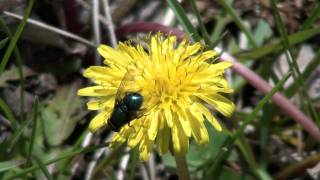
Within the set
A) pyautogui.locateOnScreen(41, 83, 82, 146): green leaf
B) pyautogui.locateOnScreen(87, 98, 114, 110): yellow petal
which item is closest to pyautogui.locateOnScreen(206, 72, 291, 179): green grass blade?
pyautogui.locateOnScreen(87, 98, 114, 110): yellow petal

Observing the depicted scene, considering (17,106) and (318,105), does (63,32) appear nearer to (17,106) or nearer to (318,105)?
(17,106)

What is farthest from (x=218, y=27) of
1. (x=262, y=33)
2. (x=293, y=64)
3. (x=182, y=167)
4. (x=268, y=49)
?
(x=182, y=167)

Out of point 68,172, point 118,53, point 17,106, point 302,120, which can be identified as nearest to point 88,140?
point 68,172

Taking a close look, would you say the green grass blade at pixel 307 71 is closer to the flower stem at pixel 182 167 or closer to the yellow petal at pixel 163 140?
the flower stem at pixel 182 167

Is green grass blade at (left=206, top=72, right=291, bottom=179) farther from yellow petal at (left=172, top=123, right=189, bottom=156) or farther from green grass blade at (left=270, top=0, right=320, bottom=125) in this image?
yellow petal at (left=172, top=123, right=189, bottom=156)

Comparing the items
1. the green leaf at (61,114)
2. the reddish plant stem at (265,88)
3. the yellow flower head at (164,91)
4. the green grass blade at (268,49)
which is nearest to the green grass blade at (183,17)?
the reddish plant stem at (265,88)
